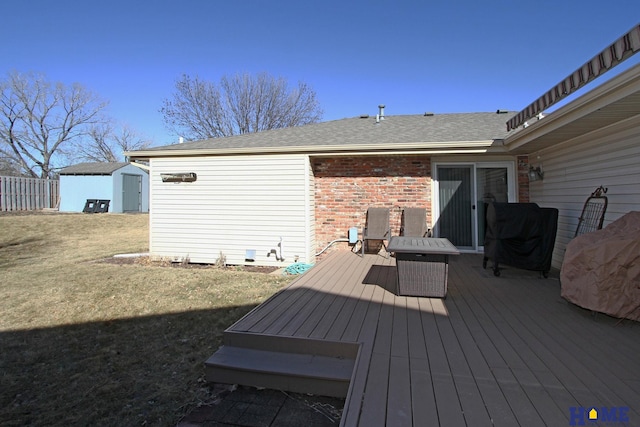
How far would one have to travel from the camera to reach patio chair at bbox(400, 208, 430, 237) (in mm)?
6469

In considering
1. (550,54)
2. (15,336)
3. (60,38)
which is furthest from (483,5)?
(60,38)

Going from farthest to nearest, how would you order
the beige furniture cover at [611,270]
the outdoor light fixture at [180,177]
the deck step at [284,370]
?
1. the outdoor light fixture at [180,177]
2. the beige furniture cover at [611,270]
3. the deck step at [284,370]

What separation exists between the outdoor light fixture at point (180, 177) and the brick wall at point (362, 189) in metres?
2.72

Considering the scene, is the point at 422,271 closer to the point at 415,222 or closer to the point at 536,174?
the point at 415,222

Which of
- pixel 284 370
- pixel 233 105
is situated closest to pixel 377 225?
pixel 284 370

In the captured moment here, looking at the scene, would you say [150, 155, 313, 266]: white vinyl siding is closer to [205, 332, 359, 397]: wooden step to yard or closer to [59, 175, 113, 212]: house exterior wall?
[205, 332, 359, 397]: wooden step to yard

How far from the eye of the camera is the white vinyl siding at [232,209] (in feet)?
22.4

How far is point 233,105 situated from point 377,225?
55.6 ft

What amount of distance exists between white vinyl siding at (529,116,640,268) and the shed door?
20.1 metres

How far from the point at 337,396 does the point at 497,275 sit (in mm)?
3601

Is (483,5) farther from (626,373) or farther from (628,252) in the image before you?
(626,373)

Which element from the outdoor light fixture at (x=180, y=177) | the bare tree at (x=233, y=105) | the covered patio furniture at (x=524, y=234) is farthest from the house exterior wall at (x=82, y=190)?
the covered patio furniture at (x=524, y=234)

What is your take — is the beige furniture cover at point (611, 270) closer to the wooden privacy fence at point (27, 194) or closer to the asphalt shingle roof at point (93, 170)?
the wooden privacy fence at point (27, 194)

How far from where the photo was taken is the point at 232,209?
7.13 metres
